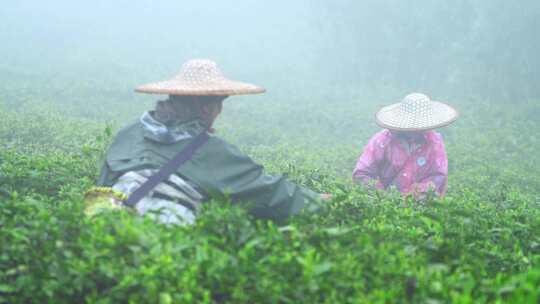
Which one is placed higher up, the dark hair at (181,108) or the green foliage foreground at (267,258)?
the dark hair at (181,108)

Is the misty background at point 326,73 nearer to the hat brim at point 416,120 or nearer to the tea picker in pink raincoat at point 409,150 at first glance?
the tea picker in pink raincoat at point 409,150

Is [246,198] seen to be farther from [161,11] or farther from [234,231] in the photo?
[161,11]

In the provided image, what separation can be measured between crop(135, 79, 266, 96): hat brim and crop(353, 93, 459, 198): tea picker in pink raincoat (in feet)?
7.22

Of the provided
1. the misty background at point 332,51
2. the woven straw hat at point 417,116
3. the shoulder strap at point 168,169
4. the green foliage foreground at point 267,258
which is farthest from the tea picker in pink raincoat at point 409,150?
the misty background at point 332,51

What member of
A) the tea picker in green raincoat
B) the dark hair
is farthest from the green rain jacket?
the dark hair

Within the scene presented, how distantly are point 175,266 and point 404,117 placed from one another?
3.98 metres

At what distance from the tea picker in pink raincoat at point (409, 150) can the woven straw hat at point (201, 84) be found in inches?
87.5

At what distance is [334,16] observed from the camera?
18.6 metres

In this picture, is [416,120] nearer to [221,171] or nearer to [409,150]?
[409,150]

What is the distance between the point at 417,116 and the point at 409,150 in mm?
341

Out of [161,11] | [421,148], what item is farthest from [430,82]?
[161,11]

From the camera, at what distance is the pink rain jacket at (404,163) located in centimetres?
557

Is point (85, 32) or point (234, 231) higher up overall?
point (234, 231)

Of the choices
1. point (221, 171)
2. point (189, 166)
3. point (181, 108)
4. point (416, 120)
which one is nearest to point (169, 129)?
point (181, 108)
